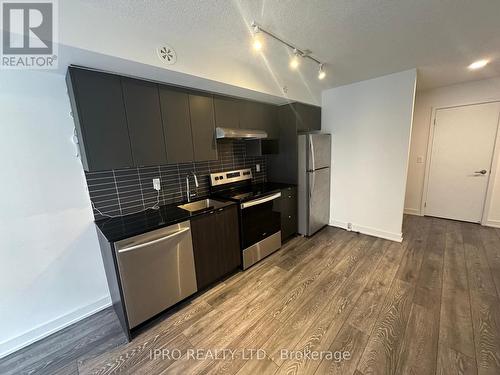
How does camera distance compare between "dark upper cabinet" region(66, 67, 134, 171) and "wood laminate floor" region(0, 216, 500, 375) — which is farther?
"dark upper cabinet" region(66, 67, 134, 171)

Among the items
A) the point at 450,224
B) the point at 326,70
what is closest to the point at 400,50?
the point at 326,70

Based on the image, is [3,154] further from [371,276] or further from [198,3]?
[371,276]

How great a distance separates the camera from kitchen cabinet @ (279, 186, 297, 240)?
120 inches

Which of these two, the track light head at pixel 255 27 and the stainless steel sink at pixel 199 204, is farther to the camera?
the stainless steel sink at pixel 199 204

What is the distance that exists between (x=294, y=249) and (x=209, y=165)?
1.80 meters

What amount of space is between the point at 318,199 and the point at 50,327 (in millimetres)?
3589

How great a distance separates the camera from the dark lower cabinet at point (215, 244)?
6.75ft

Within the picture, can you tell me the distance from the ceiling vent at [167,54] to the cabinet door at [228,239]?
1494 millimetres

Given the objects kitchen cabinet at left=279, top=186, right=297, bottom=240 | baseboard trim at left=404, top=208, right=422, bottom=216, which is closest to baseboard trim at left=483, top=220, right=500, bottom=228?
baseboard trim at left=404, top=208, right=422, bottom=216

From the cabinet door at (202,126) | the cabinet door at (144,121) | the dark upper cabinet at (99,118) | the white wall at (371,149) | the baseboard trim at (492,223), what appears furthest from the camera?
the baseboard trim at (492,223)

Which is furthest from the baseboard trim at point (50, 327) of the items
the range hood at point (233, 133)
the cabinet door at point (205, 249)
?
the range hood at point (233, 133)

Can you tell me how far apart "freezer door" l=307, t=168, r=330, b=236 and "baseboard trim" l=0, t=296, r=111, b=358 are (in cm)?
292

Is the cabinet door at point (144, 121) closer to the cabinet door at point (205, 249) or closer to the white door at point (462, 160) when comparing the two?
the cabinet door at point (205, 249)

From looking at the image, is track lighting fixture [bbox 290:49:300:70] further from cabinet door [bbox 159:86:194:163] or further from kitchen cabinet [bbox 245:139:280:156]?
cabinet door [bbox 159:86:194:163]
